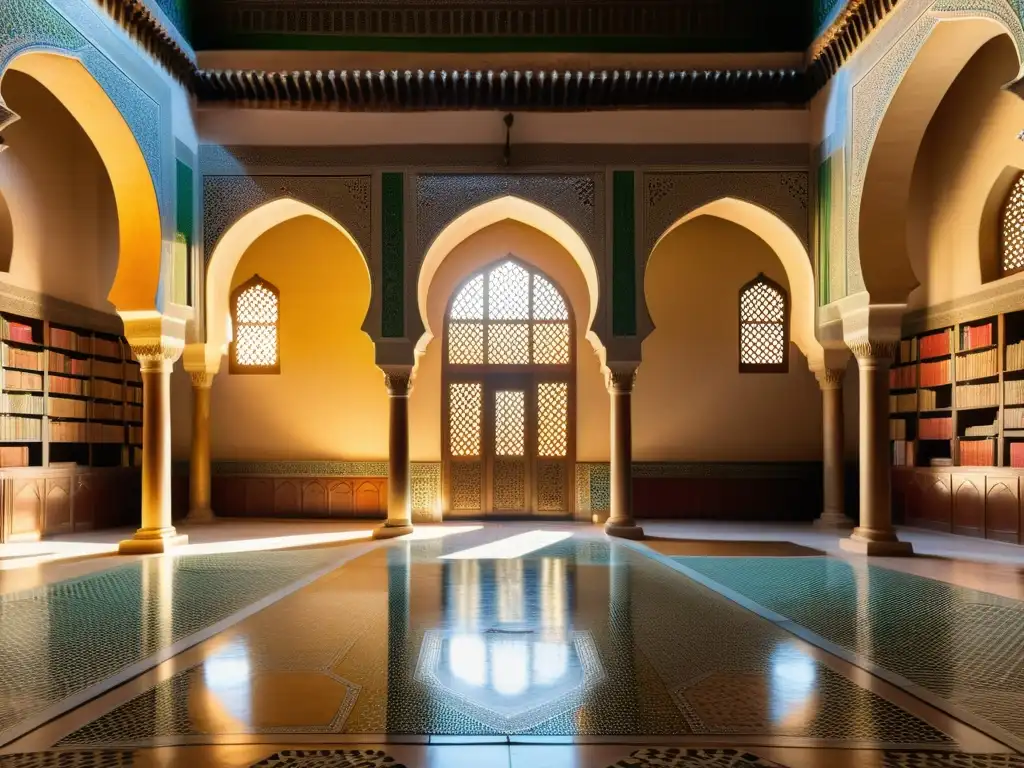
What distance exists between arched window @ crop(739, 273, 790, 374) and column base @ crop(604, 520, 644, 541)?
3.55 meters

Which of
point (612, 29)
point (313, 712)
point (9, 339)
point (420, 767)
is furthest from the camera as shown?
point (612, 29)

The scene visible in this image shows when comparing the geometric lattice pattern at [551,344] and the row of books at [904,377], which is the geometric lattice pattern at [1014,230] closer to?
the row of books at [904,377]

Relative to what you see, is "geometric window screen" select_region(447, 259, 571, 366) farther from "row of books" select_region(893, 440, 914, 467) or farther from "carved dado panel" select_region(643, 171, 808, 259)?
"row of books" select_region(893, 440, 914, 467)

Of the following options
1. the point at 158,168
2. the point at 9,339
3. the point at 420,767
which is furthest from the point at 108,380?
the point at 420,767

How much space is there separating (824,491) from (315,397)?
292 inches

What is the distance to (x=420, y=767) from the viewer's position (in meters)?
3.13

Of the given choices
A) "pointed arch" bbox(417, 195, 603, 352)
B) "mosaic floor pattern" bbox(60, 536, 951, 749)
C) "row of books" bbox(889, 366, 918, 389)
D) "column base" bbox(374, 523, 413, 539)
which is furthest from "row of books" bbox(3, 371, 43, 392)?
"row of books" bbox(889, 366, 918, 389)

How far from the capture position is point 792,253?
1100cm

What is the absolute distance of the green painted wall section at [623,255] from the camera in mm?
10719

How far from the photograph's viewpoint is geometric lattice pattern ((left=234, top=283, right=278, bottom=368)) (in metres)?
13.1

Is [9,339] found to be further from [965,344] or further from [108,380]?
[965,344]

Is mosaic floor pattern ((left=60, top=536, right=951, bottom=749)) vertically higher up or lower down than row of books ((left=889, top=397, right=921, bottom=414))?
lower down

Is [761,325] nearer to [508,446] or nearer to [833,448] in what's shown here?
[833,448]

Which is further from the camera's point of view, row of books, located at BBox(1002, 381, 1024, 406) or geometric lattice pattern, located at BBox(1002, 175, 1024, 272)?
geometric lattice pattern, located at BBox(1002, 175, 1024, 272)
